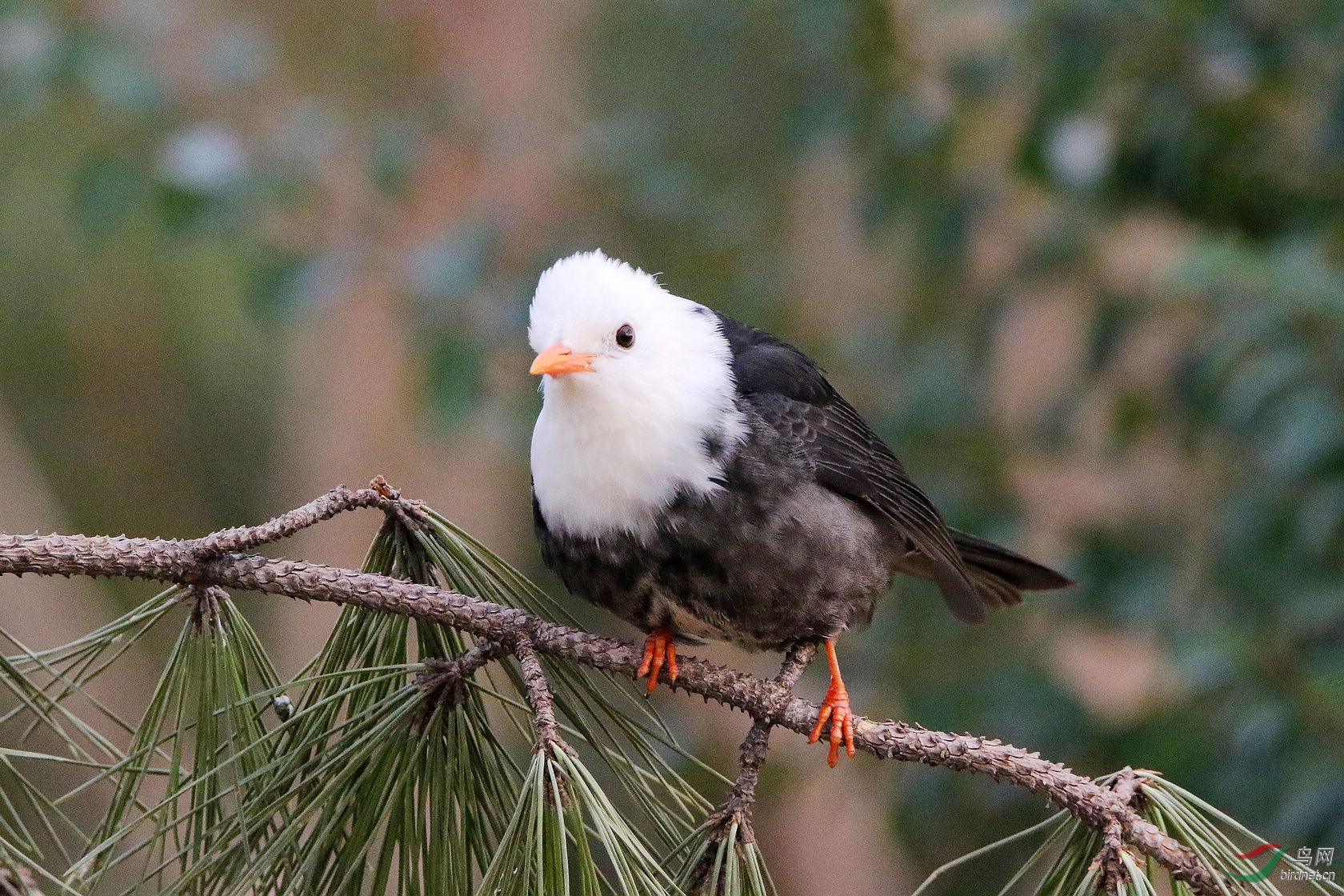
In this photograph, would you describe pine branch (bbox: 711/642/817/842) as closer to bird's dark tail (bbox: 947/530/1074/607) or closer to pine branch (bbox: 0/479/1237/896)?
pine branch (bbox: 0/479/1237/896)

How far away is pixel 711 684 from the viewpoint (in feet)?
6.98

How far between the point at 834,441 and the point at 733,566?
45 cm

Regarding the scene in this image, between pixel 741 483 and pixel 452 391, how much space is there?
4.86 feet

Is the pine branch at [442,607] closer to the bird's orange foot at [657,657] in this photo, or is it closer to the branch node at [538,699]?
the branch node at [538,699]

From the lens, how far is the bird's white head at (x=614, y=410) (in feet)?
A: 7.77

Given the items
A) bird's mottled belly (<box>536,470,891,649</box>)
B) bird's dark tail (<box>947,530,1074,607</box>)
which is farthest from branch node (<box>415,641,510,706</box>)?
bird's dark tail (<box>947,530,1074,607</box>)

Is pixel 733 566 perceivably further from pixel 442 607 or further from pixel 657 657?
pixel 442 607

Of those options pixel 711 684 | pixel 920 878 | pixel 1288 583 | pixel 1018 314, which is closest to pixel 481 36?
pixel 1018 314

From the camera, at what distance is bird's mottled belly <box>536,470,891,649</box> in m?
2.37

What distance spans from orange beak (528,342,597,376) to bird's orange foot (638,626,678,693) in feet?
1.61

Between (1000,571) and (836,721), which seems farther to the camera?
(1000,571)

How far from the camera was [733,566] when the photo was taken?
2.38 meters

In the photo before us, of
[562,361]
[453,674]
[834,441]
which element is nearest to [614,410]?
[562,361]

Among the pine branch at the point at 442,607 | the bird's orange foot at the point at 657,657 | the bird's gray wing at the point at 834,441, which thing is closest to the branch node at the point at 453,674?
the pine branch at the point at 442,607
